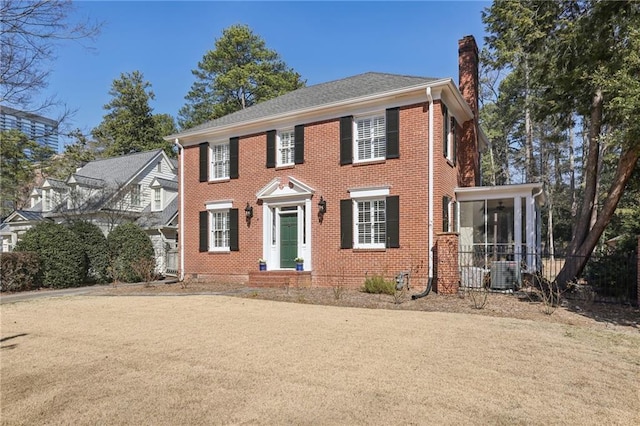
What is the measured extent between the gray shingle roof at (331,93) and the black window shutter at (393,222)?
342 centimetres

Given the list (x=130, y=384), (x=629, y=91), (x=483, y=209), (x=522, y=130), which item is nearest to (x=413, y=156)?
(x=483, y=209)

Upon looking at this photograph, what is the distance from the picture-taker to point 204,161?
1603cm

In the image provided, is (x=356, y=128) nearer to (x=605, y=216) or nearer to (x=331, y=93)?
(x=331, y=93)

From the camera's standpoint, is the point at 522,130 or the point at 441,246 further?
the point at 522,130

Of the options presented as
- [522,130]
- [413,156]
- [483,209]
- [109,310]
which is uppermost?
[522,130]

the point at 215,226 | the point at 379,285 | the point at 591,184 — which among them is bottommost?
the point at 379,285

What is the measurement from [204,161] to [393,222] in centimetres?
828

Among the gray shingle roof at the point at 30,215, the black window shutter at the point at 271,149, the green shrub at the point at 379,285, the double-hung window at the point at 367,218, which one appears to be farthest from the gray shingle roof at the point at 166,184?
the green shrub at the point at 379,285

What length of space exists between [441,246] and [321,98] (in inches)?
272

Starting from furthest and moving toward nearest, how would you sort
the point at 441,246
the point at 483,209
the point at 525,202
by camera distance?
the point at 483,209, the point at 525,202, the point at 441,246

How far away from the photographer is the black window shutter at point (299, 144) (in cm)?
1388

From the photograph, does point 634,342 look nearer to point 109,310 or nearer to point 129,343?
point 129,343

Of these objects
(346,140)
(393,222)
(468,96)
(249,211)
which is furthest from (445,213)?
(249,211)

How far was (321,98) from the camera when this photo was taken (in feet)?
46.8
